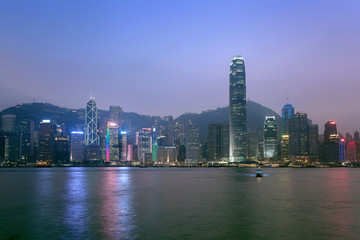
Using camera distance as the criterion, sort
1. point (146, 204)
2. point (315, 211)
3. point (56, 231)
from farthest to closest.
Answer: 1. point (146, 204)
2. point (315, 211)
3. point (56, 231)

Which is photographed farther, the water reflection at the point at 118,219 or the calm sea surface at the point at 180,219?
the calm sea surface at the point at 180,219

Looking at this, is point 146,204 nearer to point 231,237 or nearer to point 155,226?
point 155,226

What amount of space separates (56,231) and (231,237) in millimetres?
18915

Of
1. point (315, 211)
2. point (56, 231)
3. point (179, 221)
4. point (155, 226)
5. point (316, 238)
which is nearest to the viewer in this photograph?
point (316, 238)

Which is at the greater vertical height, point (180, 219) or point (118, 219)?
point (118, 219)

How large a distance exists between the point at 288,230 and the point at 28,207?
42226mm

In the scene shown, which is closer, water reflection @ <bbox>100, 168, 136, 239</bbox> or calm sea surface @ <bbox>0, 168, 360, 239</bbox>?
water reflection @ <bbox>100, 168, 136, 239</bbox>

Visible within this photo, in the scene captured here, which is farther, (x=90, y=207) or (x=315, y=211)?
(x=90, y=207)

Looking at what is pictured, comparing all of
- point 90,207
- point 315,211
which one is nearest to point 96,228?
point 90,207

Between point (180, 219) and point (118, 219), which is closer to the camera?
point (118, 219)

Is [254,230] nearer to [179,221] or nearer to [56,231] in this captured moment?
[179,221]

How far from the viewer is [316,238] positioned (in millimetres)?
36625

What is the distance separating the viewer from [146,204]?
64.6 metres

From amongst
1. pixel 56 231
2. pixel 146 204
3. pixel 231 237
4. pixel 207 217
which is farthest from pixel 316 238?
pixel 146 204
